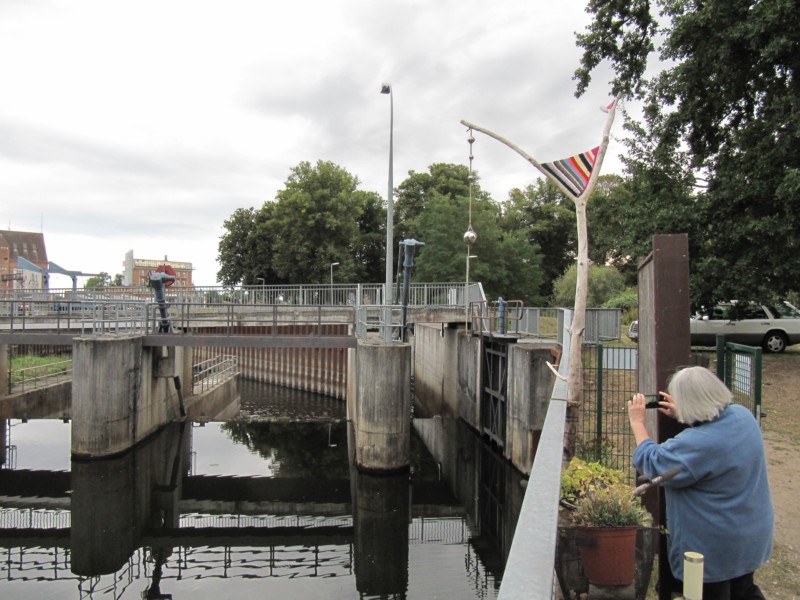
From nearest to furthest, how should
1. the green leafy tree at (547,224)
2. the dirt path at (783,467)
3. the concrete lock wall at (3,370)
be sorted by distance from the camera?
the dirt path at (783,467)
the concrete lock wall at (3,370)
the green leafy tree at (547,224)

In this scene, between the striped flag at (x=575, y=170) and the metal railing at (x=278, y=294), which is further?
the metal railing at (x=278, y=294)

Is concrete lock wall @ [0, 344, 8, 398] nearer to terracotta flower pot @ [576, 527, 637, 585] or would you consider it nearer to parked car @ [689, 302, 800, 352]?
terracotta flower pot @ [576, 527, 637, 585]

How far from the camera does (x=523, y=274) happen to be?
38500 mm

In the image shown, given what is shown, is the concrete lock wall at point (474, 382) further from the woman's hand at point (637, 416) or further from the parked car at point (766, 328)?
Result: the woman's hand at point (637, 416)

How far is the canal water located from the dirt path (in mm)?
4118

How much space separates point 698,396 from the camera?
7.72 ft

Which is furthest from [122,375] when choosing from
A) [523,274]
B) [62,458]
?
[523,274]

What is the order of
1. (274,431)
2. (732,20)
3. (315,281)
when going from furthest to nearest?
(315,281) < (274,431) < (732,20)

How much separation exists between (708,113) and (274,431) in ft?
56.3

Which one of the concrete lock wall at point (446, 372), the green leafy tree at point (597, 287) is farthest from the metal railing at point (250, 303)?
the green leafy tree at point (597, 287)

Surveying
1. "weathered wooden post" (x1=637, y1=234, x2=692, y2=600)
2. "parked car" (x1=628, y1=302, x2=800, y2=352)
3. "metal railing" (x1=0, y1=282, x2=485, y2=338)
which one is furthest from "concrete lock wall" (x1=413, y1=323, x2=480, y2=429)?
"weathered wooden post" (x1=637, y1=234, x2=692, y2=600)

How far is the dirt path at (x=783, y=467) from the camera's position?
4.75m

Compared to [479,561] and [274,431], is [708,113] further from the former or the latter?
[274,431]

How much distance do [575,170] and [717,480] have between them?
6684 millimetres
